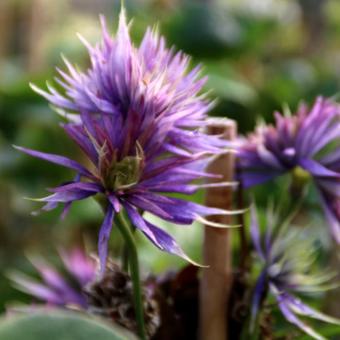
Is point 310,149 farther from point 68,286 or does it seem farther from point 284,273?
point 68,286

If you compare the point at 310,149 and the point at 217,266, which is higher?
the point at 310,149

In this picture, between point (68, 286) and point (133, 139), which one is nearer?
point (133, 139)

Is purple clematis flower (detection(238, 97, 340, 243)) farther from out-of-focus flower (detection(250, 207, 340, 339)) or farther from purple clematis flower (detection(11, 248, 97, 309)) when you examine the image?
purple clematis flower (detection(11, 248, 97, 309))

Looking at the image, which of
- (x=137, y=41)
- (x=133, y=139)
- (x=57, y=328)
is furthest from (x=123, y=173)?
(x=137, y=41)

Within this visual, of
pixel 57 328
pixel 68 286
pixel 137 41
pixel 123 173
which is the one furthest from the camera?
pixel 137 41

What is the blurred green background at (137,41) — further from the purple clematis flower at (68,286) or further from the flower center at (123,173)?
the flower center at (123,173)

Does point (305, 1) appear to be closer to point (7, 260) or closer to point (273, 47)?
point (273, 47)

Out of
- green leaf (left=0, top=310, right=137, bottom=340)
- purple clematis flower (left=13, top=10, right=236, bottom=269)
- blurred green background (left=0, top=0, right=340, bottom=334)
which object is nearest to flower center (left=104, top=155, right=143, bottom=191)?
→ purple clematis flower (left=13, top=10, right=236, bottom=269)
